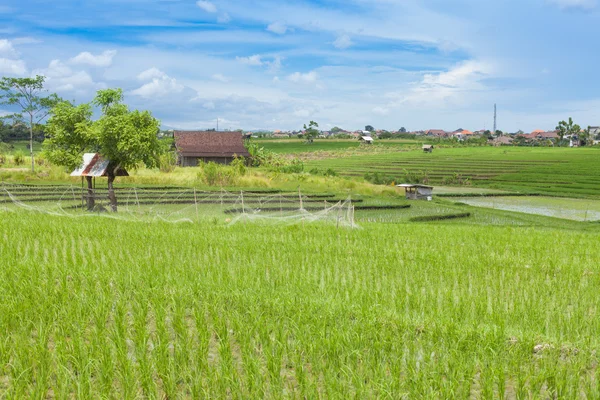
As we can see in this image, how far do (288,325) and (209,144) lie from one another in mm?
40017

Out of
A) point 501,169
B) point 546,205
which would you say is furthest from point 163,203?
point 501,169

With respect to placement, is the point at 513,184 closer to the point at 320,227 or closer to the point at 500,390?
the point at 320,227

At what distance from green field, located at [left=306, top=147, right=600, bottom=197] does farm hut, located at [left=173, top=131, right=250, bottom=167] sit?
8949mm

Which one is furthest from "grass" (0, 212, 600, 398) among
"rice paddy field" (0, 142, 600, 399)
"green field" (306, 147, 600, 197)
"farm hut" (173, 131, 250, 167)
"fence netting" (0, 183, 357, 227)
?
"farm hut" (173, 131, 250, 167)

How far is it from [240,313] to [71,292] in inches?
69.5

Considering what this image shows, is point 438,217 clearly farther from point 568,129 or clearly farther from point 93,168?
point 568,129

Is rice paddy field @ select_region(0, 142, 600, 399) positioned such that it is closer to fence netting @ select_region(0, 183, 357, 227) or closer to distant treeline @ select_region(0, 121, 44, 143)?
fence netting @ select_region(0, 183, 357, 227)

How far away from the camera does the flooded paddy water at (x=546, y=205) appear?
24375 mm

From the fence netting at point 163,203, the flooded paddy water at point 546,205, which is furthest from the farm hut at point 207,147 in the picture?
the flooded paddy water at point 546,205

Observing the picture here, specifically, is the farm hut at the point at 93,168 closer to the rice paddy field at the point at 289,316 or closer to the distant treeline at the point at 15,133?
the rice paddy field at the point at 289,316

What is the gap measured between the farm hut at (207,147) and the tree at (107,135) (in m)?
22.5

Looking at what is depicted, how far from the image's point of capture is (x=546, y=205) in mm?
28375

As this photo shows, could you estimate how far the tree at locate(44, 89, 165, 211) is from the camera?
58.9 feet

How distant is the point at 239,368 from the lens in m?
3.93
